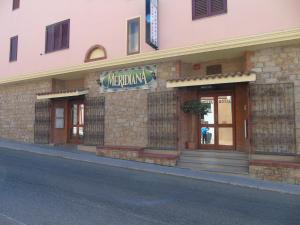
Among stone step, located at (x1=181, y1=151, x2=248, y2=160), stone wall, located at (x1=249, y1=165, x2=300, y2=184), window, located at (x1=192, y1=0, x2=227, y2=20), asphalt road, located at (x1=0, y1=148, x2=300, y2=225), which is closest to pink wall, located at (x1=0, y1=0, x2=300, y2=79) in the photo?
window, located at (x1=192, y1=0, x2=227, y2=20)

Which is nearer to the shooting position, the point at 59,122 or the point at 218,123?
the point at 218,123

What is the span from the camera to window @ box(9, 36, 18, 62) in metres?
18.6

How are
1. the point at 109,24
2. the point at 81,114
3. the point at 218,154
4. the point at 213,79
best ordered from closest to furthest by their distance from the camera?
the point at 213,79 < the point at 218,154 < the point at 109,24 < the point at 81,114

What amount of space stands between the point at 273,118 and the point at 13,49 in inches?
650

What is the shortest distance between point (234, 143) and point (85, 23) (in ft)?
31.4

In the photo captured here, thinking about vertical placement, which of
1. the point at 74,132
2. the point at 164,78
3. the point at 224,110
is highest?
the point at 164,78

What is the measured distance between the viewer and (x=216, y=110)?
12.2 m

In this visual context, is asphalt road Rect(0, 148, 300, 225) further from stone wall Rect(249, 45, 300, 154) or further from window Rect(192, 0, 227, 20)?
window Rect(192, 0, 227, 20)

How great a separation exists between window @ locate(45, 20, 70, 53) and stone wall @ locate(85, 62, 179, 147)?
3.30 m

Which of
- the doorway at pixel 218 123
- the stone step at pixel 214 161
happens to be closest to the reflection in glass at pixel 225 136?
the doorway at pixel 218 123

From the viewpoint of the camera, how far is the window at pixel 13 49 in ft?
61.1

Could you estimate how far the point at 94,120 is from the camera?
14.3 metres

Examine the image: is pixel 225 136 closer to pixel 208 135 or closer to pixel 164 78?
pixel 208 135

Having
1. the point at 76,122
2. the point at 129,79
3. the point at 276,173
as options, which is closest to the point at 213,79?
the point at 276,173
